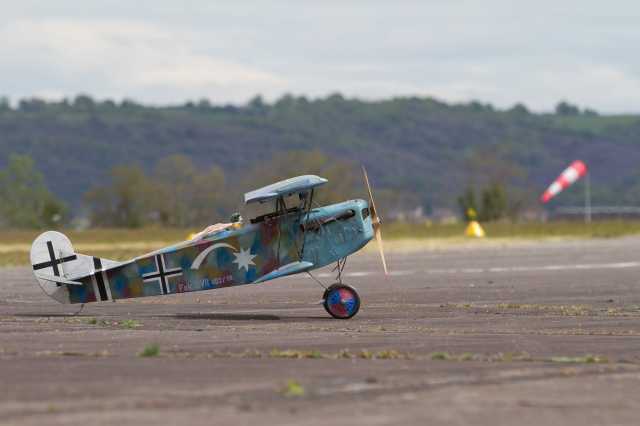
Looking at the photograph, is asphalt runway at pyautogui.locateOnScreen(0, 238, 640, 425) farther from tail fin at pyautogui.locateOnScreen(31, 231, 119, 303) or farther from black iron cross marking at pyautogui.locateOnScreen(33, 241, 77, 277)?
black iron cross marking at pyautogui.locateOnScreen(33, 241, 77, 277)

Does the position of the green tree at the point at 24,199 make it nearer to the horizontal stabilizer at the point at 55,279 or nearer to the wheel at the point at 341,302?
the horizontal stabilizer at the point at 55,279

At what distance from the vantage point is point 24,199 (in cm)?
12531

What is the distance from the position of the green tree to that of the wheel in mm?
84750

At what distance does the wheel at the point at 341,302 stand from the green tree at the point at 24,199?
84750mm

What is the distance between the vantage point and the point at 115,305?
2622 centimetres

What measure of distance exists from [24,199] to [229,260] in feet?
345

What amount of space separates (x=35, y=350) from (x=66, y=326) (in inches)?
149

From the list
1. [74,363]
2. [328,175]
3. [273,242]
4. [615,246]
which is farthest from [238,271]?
[328,175]

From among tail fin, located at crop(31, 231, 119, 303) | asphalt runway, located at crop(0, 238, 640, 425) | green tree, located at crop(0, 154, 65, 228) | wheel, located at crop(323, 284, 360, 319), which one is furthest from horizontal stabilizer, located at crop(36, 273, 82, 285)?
green tree, located at crop(0, 154, 65, 228)

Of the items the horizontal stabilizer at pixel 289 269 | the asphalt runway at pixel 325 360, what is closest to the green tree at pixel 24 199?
the asphalt runway at pixel 325 360

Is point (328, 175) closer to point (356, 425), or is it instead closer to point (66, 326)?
point (66, 326)

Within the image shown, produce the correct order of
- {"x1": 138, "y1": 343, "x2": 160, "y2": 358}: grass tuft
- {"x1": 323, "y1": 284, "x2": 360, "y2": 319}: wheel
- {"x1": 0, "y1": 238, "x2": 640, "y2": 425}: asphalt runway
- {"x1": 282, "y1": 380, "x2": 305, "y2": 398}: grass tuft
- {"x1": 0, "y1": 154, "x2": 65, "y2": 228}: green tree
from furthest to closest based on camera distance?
{"x1": 0, "y1": 154, "x2": 65, "y2": 228}: green tree
{"x1": 323, "y1": 284, "x2": 360, "y2": 319}: wheel
{"x1": 138, "y1": 343, "x2": 160, "y2": 358}: grass tuft
{"x1": 282, "y1": 380, "x2": 305, "y2": 398}: grass tuft
{"x1": 0, "y1": 238, "x2": 640, "y2": 425}: asphalt runway

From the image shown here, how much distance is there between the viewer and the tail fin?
22.8 metres

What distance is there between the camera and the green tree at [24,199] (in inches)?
4344
